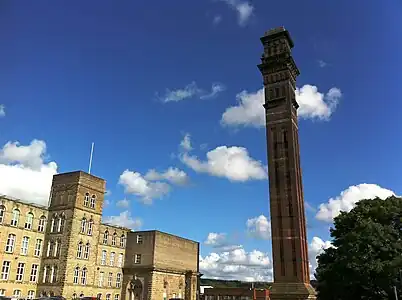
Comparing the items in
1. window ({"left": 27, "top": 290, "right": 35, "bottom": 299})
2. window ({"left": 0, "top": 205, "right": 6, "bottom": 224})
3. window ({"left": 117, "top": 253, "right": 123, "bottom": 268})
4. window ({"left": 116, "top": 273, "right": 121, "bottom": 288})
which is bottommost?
window ({"left": 27, "top": 290, "right": 35, "bottom": 299})

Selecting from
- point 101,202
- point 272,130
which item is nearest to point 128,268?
point 101,202

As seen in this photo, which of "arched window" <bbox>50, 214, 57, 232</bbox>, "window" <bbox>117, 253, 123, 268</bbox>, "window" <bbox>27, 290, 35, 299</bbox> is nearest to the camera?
"window" <bbox>27, 290, 35, 299</bbox>

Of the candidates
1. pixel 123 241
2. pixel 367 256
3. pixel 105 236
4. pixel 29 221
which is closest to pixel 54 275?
pixel 29 221

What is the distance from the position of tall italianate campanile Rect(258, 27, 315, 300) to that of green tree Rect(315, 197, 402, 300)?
10.8ft

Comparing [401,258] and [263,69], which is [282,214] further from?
[263,69]

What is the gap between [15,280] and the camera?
50.9 metres

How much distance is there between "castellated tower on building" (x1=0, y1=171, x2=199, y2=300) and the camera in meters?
51.9

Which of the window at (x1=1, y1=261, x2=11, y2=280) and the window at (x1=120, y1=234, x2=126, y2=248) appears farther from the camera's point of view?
the window at (x1=120, y1=234, x2=126, y2=248)

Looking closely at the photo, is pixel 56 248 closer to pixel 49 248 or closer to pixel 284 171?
pixel 49 248

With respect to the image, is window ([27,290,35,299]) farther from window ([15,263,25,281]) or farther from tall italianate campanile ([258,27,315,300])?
tall italianate campanile ([258,27,315,300])

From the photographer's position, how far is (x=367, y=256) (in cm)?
3941

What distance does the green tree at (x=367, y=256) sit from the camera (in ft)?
127

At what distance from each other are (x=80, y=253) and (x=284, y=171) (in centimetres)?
3075

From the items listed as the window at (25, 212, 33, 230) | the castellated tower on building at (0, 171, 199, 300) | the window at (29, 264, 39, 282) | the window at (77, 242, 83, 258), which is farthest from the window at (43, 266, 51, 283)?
the window at (25, 212, 33, 230)
